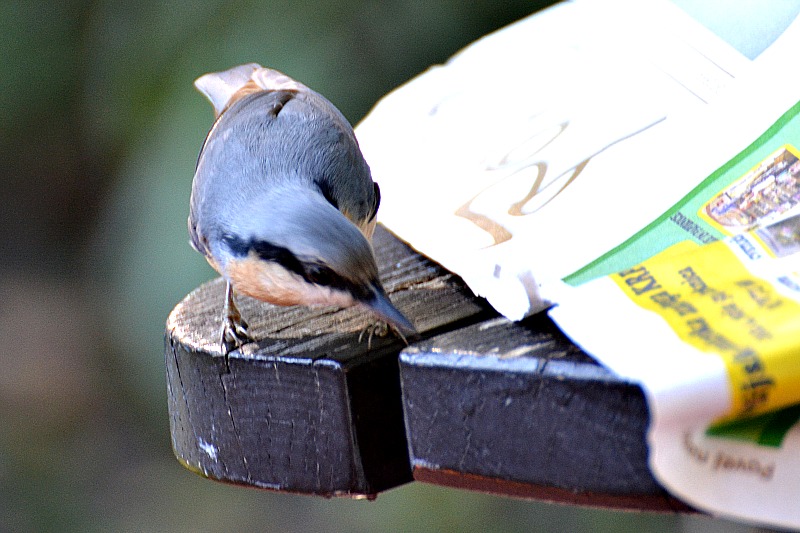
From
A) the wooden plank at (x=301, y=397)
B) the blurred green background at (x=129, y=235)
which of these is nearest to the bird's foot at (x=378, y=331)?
the wooden plank at (x=301, y=397)

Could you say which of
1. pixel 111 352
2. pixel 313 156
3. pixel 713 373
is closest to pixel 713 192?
pixel 713 373

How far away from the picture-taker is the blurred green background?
211cm

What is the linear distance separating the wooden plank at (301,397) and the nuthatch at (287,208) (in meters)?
0.03

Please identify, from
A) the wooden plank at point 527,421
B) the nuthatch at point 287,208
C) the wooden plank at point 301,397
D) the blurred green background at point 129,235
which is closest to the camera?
the wooden plank at point 527,421

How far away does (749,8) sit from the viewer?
1399 mm

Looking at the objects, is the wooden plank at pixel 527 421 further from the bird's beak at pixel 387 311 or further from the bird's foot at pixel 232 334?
the bird's foot at pixel 232 334

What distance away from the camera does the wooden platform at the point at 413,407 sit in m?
0.86

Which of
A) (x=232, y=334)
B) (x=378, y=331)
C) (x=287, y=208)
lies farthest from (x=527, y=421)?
(x=287, y=208)

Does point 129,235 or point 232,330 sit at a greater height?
point 232,330

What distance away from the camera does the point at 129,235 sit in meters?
2.15

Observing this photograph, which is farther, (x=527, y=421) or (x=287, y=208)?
(x=287, y=208)

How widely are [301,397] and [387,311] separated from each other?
0.13 metres

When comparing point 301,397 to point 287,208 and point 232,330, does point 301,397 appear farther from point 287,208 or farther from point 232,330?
point 287,208

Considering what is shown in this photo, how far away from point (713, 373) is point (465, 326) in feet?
1.08
